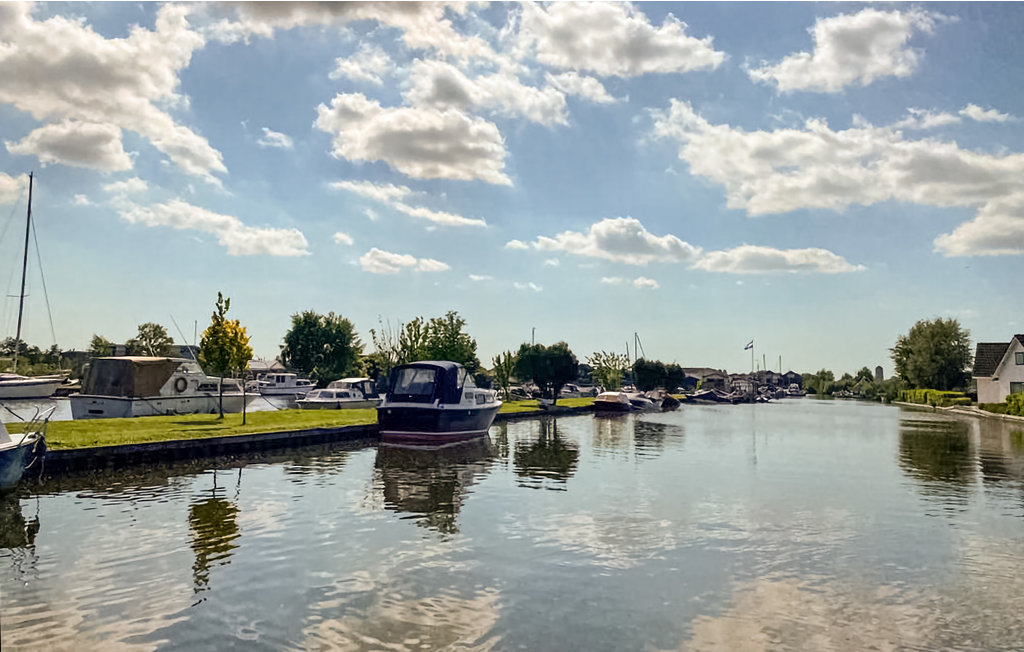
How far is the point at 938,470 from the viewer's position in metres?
29.2

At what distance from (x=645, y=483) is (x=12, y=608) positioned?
1940 cm

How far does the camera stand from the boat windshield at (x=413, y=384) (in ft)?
119

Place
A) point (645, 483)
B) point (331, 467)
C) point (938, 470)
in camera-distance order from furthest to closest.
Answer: point (938, 470)
point (331, 467)
point (645, 483)

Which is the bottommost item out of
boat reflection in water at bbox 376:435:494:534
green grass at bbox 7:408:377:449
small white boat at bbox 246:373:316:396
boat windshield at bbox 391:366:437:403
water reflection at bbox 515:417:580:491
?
water reflection at bbox 515:417:580:491

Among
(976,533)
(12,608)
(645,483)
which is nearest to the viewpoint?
(12,608)

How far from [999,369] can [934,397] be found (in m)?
19.8

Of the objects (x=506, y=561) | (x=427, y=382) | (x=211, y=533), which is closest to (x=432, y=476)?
(x=211, y=533)

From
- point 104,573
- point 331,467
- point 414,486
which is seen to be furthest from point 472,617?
point 331,467

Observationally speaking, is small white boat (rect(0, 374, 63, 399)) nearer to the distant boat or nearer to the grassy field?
the grassy field

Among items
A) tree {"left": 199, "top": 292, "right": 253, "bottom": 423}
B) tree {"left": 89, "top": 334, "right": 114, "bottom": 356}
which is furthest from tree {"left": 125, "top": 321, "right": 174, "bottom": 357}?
tree {"left": 199, "top": 292, "right": 253, "bottom": 423}

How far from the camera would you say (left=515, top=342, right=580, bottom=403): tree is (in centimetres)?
9094

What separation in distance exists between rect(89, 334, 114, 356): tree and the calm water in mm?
125858

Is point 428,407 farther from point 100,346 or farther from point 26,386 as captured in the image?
point 100,346

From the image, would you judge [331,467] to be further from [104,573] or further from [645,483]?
[104,573]
